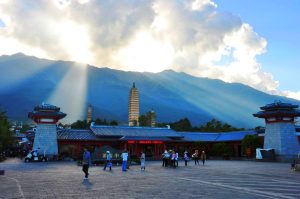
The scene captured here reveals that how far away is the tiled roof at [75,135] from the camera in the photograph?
54.5m

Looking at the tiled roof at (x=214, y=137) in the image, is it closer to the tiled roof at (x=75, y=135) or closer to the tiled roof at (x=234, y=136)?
the tiled roof at (x=234, y=136)

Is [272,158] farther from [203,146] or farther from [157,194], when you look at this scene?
[157,194]

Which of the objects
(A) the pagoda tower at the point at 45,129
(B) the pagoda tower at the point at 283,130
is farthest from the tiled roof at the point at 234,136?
(A) the pagoda tower at the point at 45,129

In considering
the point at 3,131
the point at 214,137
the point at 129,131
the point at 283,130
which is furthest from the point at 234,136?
the point at 3,131

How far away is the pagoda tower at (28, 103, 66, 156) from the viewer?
49.7 meters

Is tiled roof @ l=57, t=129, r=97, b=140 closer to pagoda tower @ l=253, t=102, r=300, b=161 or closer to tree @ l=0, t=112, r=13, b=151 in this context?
tree @ l=0, t=112, r=13, b=151

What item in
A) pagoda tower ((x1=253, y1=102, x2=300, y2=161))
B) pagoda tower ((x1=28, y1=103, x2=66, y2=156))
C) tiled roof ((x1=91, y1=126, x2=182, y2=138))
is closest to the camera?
pagoda tower ((x1=253, y1=102, x2=300, y2=161))

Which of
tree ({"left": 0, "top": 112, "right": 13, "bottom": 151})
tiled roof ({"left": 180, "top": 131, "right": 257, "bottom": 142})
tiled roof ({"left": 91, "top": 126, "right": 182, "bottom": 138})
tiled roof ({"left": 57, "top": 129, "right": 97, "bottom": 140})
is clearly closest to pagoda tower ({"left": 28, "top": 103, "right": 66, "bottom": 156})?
tiled roof ({"left": 57, "top": 129, "right": 97, "bottom": 140})

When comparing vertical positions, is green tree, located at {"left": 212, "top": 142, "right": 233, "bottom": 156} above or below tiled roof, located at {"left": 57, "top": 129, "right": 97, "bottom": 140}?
below

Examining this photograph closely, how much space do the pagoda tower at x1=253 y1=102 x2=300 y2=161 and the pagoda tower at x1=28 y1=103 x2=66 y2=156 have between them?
28.2 meters

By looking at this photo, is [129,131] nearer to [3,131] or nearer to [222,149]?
[222,149]

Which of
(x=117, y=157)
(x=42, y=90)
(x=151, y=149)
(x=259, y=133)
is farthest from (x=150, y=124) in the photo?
(x=42, y=90)

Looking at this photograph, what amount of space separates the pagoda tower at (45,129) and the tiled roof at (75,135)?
10.1 feet

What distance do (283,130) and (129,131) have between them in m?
24.4
